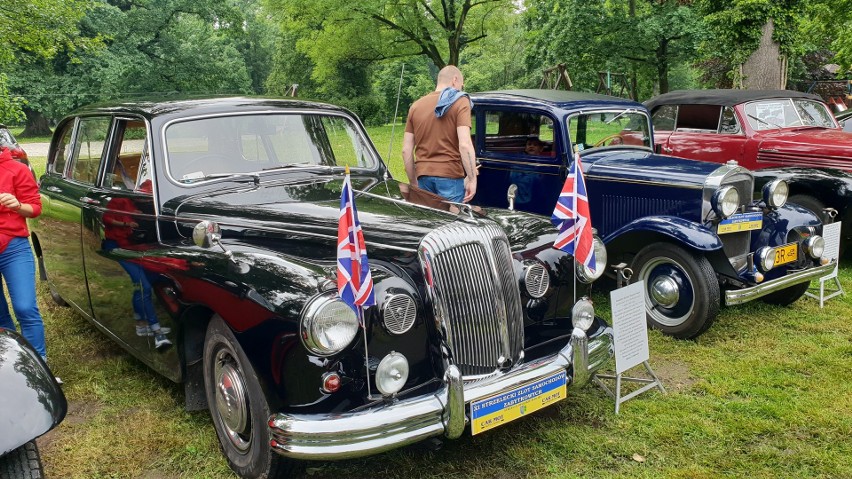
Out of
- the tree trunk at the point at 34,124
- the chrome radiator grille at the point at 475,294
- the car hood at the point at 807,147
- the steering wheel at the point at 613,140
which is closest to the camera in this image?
the chrome radiator grille at the point at 475,294

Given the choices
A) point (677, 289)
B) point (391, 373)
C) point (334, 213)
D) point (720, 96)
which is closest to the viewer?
point (391, 373)

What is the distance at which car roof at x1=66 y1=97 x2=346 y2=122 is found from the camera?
4.09 m

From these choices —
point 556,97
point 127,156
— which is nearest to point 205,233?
point 127,156

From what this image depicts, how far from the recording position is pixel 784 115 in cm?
807

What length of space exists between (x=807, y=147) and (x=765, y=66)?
5063 mm

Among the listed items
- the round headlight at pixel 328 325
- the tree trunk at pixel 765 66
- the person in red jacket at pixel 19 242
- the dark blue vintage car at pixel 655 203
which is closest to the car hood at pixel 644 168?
the dark blue vintage car at pixel 655 203

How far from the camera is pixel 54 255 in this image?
5250 millimetres

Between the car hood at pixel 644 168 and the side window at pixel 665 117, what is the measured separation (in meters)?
2.59

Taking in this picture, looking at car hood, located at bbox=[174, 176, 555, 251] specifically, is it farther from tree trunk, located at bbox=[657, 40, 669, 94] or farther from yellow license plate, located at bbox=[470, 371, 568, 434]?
tree trunk, located at bbox=[657, 40, 669, 94]

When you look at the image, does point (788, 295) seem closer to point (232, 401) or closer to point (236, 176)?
point (236, 176)

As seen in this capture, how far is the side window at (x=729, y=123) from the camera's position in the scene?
7.93 meters

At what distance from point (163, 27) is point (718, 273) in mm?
34456

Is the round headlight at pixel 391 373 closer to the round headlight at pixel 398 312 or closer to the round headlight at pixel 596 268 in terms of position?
the round headlight at pixel 398 312

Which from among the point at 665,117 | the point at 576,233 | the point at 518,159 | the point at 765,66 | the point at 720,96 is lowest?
the point at 576,233
